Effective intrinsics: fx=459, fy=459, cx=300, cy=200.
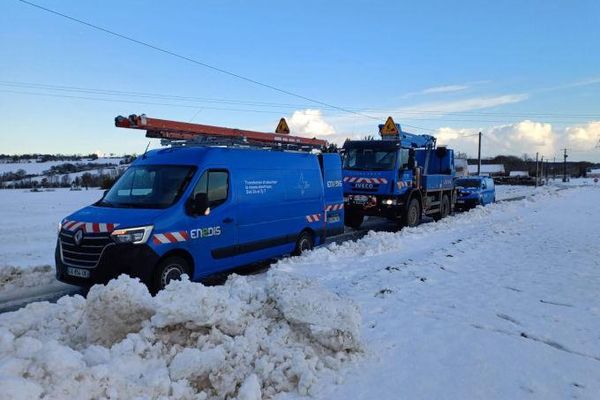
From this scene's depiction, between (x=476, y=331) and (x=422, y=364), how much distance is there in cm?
117

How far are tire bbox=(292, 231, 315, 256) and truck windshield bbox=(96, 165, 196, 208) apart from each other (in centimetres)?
336

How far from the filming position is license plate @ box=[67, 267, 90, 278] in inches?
257

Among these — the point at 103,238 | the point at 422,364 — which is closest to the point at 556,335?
the point at 422,364

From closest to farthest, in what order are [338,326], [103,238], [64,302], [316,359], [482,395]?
[482,395] < [316,359] < [338,326] < [64,302] < [103,238]

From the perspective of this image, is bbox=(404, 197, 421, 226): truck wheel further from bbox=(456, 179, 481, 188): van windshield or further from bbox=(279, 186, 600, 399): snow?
bbox=(456, 179, 481, 188): van windshield

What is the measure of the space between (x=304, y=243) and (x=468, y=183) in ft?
63.5

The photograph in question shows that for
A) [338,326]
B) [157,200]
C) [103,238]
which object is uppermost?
[157,200]

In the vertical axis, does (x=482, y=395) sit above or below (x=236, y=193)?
below

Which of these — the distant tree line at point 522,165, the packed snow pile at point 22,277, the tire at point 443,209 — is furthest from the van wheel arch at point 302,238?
the distant tree line at point 522,165

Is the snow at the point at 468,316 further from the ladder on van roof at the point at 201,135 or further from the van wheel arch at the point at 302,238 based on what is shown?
the ladder on van roof at the point at 201,135

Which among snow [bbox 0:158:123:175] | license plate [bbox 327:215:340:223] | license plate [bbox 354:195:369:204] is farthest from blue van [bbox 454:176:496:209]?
snow [bbox 0:158:123:175]

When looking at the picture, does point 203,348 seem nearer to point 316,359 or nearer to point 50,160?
point 316,359

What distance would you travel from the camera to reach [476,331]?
500cm

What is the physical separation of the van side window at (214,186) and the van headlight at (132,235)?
3.70 feet
